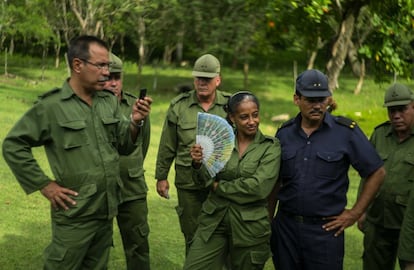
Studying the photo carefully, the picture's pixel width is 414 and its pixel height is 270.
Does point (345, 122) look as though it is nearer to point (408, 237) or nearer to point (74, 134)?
point (408, 237)

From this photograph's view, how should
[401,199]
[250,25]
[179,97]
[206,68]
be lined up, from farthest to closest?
[250,25] < [179,97] < [206,68] < [401,199]

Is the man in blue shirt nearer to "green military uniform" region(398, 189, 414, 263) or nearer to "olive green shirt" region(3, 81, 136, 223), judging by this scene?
"green military uniform" region(398, 189, 414, 263)

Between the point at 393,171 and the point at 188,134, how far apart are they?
6.27 ft

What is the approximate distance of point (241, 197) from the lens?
486cm

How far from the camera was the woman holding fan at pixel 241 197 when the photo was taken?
191 inches

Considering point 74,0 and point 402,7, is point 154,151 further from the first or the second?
point 74,0

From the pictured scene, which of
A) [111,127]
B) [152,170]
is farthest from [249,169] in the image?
[152,170]

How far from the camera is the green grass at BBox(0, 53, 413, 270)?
7645 mm

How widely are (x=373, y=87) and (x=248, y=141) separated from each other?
2898cm

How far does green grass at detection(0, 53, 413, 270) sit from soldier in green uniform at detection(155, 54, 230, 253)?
3.95 ft

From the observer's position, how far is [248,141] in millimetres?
5012

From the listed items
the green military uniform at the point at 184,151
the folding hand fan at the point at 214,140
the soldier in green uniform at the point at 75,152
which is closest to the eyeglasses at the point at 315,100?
the folding hand fan at the point at 214,140

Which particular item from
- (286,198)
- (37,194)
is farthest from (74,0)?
(286,198)

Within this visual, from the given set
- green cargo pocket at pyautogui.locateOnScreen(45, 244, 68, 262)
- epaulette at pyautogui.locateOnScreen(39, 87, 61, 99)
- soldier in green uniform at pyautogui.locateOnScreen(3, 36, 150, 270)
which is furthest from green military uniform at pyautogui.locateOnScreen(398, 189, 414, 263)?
epaulette at pyautogui.locateOnScreen(39, 87, 61, 99)
